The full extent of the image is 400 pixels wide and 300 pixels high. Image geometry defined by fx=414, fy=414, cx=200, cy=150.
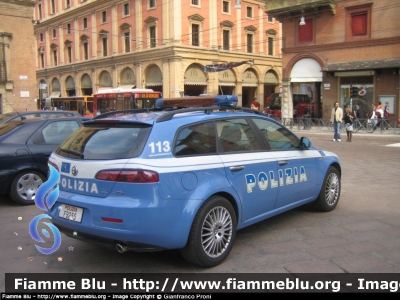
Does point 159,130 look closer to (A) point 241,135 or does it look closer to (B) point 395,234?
(A) point 241,135

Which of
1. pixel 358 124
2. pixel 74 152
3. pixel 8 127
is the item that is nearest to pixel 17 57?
pixel 358 124

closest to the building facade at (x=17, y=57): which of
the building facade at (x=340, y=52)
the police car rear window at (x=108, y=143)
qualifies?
the building facade at (x=340, y=52)

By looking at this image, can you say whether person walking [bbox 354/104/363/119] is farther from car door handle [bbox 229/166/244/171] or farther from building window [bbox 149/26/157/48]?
car door handle [bbox 229/166/244/171]

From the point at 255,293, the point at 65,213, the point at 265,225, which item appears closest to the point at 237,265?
the point at 255,293

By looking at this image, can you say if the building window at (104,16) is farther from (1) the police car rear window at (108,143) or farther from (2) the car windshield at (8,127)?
(1) the police car rear window at (108,143)

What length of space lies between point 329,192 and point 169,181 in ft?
10.9

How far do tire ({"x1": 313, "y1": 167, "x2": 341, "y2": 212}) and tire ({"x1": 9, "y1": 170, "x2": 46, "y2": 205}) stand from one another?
15.3 ft

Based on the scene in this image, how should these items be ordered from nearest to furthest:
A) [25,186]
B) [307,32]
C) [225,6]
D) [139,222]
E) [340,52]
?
[139,222], [25,186], [340,52], [307,32], [225,6]

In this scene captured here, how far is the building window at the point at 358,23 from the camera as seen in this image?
26697mm

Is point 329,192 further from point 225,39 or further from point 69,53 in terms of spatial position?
point 69,53

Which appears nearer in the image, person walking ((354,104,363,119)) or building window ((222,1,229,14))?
person walking ((354,104,363,119))

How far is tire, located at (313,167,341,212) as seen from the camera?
611cm

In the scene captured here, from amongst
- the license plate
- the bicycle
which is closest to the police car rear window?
the license plate

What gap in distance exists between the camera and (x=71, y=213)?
4094mm
